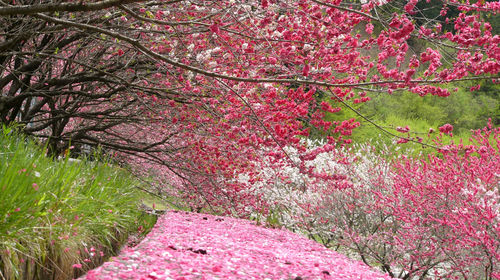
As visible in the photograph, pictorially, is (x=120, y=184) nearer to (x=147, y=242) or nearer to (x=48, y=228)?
(x=147, y=242)

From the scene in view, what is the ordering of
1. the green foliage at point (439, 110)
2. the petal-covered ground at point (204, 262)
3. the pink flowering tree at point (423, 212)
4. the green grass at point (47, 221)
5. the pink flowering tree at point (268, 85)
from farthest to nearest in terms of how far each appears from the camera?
the green foliage at point (439, 110) < the pink flowering tree at point (423, 212) < the pink flowering tree at point (268, 85) < the petal-covered ground at point (204, 262) < the green grass at point (47, 221)

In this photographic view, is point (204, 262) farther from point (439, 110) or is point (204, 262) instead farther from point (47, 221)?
point (439, 110)

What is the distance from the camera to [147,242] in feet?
16.7

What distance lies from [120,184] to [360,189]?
15.8 ft

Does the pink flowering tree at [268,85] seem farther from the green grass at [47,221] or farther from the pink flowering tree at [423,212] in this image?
the green grass at [47,221]

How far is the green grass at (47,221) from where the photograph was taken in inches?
132

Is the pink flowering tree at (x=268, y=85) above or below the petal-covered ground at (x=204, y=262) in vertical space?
above

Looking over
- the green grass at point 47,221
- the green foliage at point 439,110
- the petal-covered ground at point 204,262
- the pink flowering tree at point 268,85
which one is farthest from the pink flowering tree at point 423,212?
the green foliage at point 439,110

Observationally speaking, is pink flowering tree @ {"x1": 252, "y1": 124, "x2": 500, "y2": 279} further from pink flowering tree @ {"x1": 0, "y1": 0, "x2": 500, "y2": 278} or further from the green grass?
the green grass

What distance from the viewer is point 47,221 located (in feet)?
12.7

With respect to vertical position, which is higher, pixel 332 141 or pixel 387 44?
pixel 387 44

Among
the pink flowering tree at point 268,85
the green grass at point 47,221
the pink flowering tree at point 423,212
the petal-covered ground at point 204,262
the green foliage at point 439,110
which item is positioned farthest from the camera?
the green foliage at point 439,110

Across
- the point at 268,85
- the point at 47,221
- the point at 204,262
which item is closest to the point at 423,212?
the point at 268,85

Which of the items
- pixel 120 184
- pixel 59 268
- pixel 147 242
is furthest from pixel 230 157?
pixel 59 268
